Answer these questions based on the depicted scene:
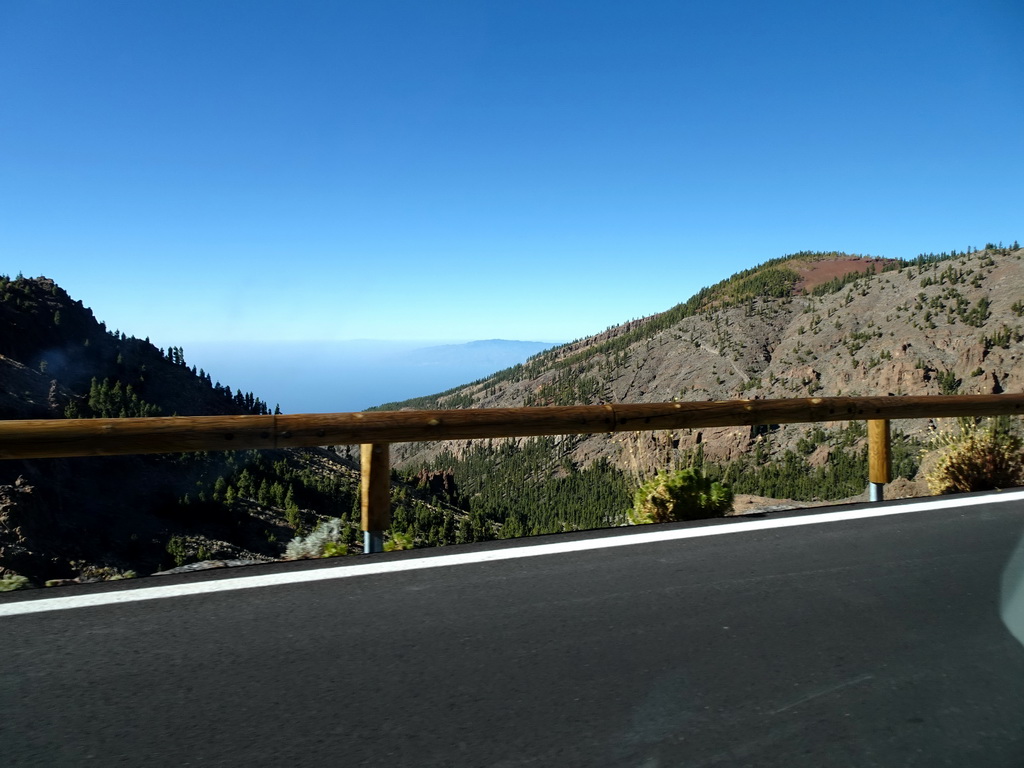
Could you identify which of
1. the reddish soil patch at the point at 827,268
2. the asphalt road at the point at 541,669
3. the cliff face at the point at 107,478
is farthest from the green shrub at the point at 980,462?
the reddish soil patch at the point at 827,268

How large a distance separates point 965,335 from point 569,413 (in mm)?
55741

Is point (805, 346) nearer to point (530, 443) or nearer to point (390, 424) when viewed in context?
point (530, 443)

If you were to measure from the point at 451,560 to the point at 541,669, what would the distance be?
1.54 meters

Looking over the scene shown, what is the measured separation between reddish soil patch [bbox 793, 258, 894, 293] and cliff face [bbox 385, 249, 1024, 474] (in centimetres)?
29

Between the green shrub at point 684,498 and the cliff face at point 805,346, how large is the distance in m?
1.15

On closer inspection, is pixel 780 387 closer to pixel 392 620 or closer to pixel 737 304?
pixel 737 304

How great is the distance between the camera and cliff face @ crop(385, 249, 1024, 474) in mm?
49156

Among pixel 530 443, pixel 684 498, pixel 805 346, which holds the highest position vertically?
pixel 805 346

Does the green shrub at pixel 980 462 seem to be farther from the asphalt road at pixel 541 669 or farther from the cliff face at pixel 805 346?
the asphalt road at pixel 541 669

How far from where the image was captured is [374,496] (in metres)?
4.89

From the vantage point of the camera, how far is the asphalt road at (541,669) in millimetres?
2357

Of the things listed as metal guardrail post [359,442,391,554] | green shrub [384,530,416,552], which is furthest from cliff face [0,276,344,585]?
metal guardrail post [359,442,391,554]

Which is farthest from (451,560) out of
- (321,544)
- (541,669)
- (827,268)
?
(827,268)

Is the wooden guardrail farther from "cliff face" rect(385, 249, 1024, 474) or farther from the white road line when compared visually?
"cliff face" rect(385, 249, 1024, 474)
